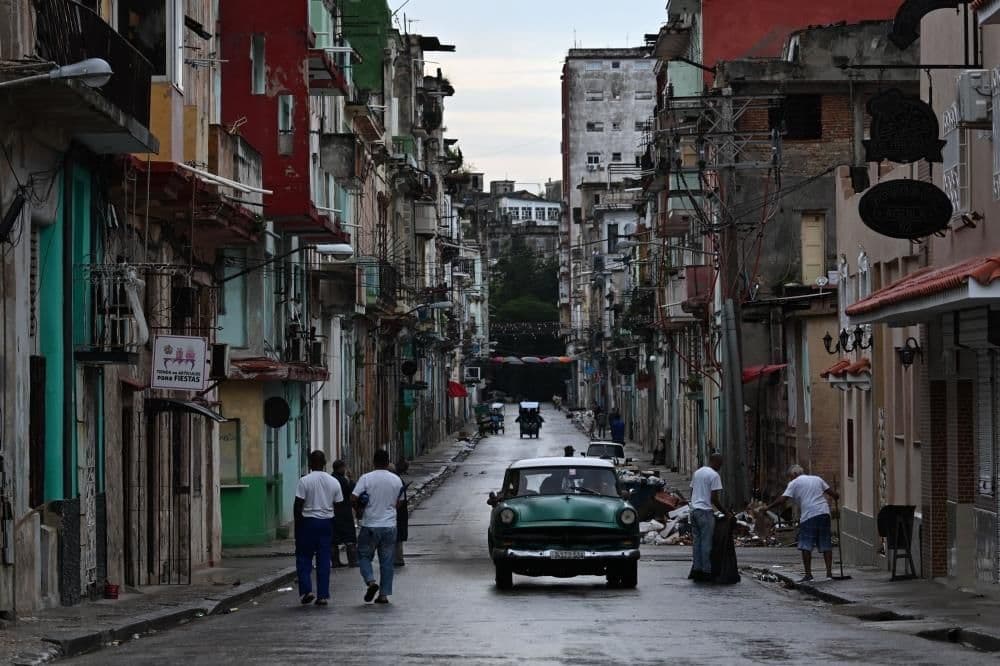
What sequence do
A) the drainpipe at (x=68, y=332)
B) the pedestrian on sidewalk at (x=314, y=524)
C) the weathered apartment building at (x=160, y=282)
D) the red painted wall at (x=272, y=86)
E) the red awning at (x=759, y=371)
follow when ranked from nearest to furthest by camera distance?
1. the weathered apartment building at (x=160, y=282)
2. the drainpipe at (x=68, y=332)
3. the pedestrian on sidewalk at (x=314, y=524)
4. the red painted wall at (x=272, y=86)
5. the red awning at (x=759, y=371)

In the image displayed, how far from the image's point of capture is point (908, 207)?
22.5m

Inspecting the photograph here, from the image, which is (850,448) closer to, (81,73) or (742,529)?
(742,529)

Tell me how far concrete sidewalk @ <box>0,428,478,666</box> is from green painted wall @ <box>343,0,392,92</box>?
25409 mm

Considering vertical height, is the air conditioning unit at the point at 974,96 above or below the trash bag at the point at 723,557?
above

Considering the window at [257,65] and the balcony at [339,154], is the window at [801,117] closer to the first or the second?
the balcony at [339,154]

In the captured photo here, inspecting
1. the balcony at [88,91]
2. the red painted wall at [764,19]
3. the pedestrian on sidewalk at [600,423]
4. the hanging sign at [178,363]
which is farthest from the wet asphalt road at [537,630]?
the pedestrian on sidewalk at [600,423]

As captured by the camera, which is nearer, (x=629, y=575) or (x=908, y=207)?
(x=908, y=207)

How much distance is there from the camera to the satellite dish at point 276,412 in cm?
3606

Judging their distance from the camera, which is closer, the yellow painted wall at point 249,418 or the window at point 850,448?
the window at point 850,448

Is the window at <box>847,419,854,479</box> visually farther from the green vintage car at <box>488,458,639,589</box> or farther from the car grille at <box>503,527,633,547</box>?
the car grille at <box>503,527,633,547</box>

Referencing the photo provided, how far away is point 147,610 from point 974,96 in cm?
1025

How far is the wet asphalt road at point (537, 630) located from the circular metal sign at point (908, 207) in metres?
4.48

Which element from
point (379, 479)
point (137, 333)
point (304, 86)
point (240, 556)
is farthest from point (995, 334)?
point (304, 86)

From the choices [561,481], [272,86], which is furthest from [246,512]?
[561,481]
